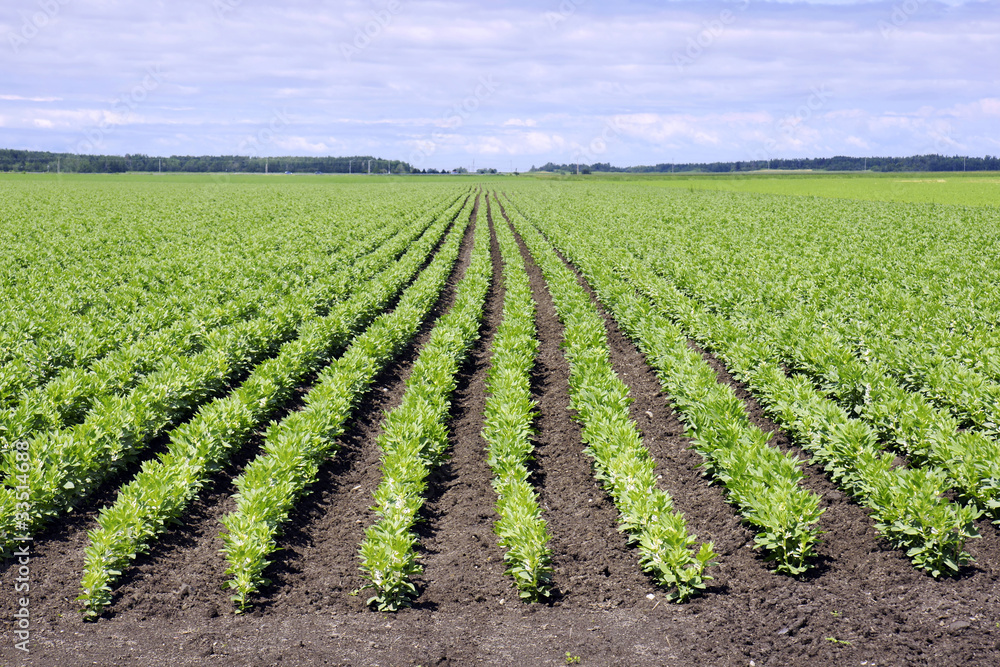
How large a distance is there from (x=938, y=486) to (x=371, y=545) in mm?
5266

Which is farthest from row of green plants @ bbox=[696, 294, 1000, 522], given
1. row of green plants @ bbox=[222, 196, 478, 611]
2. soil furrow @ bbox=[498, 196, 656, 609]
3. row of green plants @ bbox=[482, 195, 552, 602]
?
row of green plants @ bbox=[222, 196, 478, 611]

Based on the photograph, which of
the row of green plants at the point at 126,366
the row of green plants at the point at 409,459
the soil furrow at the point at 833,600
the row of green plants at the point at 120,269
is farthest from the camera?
the row of green plants at the point at 120,269

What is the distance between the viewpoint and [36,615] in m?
5.66

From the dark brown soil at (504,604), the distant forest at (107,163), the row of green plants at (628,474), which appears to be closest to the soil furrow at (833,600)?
the dark brown soil at (504,604)

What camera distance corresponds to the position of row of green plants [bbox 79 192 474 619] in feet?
19.8

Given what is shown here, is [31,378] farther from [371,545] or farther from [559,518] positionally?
[559,518]

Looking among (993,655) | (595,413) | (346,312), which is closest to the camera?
(993,655)

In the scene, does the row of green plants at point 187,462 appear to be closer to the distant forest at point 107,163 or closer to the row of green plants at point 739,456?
the row of green plants at point 739,456

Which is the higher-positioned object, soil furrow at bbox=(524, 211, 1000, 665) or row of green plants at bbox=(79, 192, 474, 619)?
row of green plants at bbox=(79, 192, 474, 619)

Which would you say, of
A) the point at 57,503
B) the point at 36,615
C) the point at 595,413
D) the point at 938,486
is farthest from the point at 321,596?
the point at 938,486

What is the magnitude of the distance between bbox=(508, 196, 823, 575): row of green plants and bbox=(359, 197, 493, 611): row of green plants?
10.3 feet

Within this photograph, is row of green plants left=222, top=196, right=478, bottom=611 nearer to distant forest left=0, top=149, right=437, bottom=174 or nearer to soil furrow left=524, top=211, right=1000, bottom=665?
soil furrow left=524, top=211, right=1000, bottom=665

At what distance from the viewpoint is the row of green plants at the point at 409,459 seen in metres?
5.96

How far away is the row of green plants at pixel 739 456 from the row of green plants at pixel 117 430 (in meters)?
6.61
